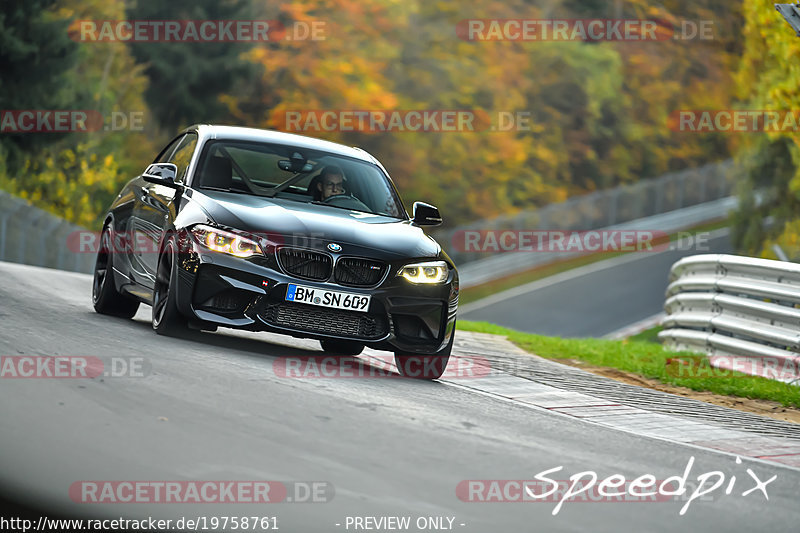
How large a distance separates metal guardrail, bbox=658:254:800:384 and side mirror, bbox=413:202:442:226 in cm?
432

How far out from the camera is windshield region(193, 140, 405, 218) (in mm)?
10430

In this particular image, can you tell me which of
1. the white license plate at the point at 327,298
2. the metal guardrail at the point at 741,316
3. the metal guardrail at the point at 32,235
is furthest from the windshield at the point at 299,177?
the metal guardrail at the point at 32,235

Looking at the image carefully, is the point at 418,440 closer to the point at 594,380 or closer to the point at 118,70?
the point at 594,380

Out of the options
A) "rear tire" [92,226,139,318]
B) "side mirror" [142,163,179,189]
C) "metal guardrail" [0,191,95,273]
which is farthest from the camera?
"metal guardrail" [0,191,95,273]

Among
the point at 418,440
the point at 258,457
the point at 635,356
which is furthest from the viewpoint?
the point at 635,356

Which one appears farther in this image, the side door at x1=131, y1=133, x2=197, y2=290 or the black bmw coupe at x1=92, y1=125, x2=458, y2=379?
the side door at x1=131, y1=133, x2=197, y2=290

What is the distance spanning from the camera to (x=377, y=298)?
935 cm

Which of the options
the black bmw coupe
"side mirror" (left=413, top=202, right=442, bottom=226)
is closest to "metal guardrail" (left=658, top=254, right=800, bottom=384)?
"side mirror" (left=413, top=202, right=442, bottom=226)

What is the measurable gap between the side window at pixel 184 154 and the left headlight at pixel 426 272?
2.31 m

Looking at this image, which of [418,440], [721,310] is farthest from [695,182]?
[418,440]

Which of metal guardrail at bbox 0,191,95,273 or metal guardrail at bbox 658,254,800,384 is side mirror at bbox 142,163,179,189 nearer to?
metal guardrail at bbox 658,254,800,384

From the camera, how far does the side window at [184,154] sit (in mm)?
10758

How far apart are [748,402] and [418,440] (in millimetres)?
5417

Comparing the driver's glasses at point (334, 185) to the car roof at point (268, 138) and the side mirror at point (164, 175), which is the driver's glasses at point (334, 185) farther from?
the side mirror at point (164, 175)
